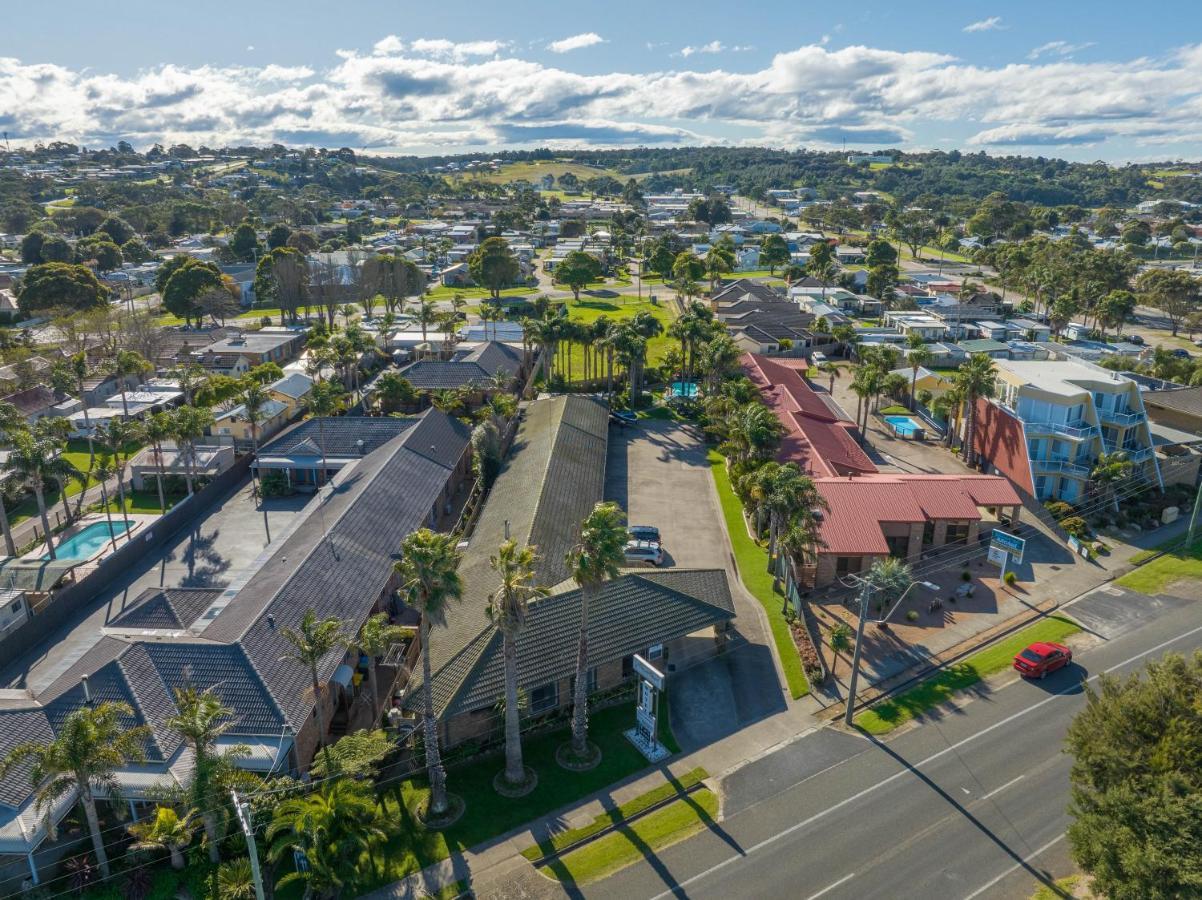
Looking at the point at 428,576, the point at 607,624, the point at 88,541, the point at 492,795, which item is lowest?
the point at 492,795

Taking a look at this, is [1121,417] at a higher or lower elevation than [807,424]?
higher

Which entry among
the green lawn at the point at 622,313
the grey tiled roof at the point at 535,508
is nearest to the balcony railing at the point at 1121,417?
the grey tiled roof at the point at 535,508

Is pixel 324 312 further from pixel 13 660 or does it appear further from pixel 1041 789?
pixel 1041 789

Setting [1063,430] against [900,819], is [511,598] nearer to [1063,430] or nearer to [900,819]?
[900,819]

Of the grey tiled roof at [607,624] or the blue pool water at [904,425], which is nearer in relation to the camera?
the grey tiled roof at [607,624]

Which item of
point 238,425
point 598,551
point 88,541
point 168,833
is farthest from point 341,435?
point 168,833

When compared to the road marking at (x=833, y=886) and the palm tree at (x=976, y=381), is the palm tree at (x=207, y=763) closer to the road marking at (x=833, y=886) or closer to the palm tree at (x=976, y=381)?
the road marking at (x=833, y=886)
